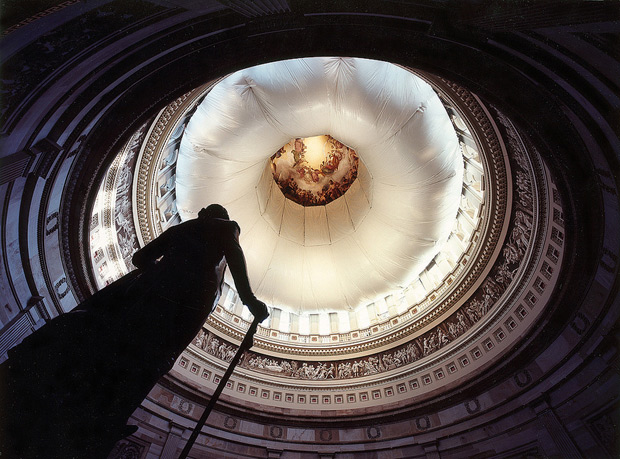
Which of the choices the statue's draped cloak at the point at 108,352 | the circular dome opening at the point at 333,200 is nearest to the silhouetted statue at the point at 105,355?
the statue's draped cloak at the point at 108,352

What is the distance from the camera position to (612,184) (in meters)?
5.47

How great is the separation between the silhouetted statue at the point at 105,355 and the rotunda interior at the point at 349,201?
216 cm

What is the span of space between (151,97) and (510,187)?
10.3m

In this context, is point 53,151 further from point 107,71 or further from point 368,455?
point 368,455

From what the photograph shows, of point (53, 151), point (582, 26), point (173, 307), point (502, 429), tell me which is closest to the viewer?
point (173, 307)

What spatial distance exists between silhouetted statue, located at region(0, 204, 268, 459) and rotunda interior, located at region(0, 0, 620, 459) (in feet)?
7.10

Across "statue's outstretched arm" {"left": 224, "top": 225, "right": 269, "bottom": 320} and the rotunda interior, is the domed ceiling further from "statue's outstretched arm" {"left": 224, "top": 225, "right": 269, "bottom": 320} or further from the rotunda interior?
"statue's outstretched arm" {"left": 224, "top": 225, "right": 269, "bottom": 320}

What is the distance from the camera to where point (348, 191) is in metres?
19.7

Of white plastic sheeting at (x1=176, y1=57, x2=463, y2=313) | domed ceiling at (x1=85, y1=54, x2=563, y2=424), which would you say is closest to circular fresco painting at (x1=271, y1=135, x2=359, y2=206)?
white plastic sheeting at (x1=176, y1=57, x2=463, y2=313)

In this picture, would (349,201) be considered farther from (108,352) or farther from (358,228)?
(108,352)

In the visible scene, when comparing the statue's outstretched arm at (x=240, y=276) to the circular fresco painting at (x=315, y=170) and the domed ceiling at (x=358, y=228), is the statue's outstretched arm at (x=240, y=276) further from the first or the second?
the circular fresco painting at (x=315, y=170)

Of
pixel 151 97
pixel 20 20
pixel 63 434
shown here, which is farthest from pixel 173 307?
pixel 151 97

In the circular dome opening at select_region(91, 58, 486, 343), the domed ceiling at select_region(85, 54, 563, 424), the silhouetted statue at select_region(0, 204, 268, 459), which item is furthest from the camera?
the circular dome opening at select_region(91, 58, 486, 343)

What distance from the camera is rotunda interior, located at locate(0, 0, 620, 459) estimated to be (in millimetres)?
4398
